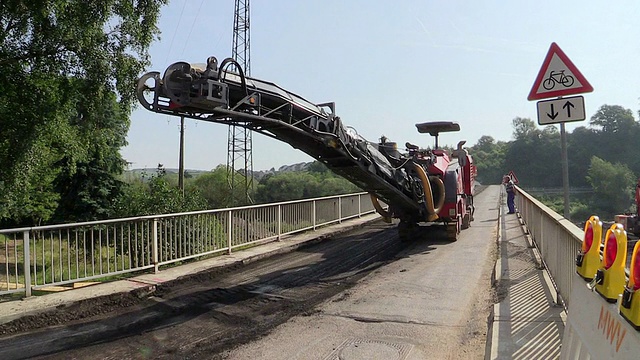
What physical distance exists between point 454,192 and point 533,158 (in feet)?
203

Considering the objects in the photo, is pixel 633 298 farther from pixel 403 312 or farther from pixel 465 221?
pixel 465 221

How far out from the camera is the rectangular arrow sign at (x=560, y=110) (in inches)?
232

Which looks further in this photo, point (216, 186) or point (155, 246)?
point (216, 186)

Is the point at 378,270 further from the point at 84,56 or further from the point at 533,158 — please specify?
the point at 533,158

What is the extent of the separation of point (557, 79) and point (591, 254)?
11.8ft

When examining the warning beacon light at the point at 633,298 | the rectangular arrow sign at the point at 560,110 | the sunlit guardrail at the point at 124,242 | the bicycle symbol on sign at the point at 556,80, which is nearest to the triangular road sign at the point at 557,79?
the bicycle symbol on sign at the point at 556,80

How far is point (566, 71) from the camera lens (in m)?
5.91

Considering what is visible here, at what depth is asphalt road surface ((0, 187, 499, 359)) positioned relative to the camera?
5.06 metres

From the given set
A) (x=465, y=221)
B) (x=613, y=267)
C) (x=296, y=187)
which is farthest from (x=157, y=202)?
(x=296, y=187)

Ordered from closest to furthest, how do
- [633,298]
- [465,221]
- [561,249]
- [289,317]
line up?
[633,298]
[561,249]
[289,317]
[465,221]

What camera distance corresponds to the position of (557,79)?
5992 mm

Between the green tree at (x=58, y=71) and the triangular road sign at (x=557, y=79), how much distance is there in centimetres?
1102

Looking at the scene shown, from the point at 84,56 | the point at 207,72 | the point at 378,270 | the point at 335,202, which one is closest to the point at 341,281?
the point at 378,270

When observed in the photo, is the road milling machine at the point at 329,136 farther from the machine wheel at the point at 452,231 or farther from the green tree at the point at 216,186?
the green tree at the point at 216,186
